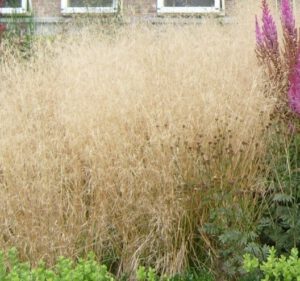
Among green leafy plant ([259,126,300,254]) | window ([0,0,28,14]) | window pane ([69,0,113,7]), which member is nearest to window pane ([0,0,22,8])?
window ([0,0,28,14])

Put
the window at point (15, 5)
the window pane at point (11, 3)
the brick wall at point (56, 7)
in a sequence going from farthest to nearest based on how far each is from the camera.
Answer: the brick wall at point (56, 7), the window pane at point (11, 3), the window at point (15, 5)

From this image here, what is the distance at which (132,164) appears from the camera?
4.91 meters

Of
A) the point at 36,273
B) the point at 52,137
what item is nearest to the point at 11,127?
the point at 52,137

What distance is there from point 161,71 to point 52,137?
109 centimetres

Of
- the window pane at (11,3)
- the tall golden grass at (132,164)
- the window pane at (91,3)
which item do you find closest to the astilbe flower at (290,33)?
the tall golden grass at (132,164)

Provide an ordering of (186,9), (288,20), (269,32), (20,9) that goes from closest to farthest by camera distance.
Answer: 1. (288,20)
2. (269,32)
3. (186,9)
4. (20,9)

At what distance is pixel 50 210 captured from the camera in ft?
15.7

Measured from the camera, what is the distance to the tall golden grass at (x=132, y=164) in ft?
15.5

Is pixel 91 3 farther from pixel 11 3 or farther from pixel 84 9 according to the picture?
pixel 11 3

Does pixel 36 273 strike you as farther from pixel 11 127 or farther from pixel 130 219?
pixel 11 127

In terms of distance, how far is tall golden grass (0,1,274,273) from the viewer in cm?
473

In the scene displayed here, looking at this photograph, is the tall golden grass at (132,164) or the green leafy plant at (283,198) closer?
the green leafy plant at (283,198)

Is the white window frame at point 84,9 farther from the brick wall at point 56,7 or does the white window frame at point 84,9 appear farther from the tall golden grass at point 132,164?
the tall golden grass at point 132,164

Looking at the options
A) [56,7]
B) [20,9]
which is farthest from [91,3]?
[20,9]
